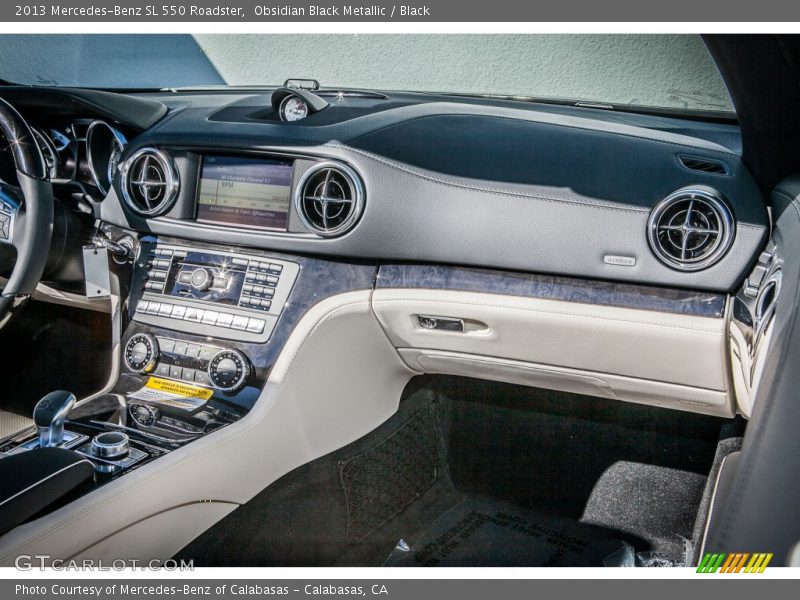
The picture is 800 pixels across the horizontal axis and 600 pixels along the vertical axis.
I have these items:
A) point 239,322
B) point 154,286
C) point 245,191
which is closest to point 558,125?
point 245,191

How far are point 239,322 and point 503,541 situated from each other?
3.03 ft

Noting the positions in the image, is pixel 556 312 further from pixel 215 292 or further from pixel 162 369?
pixel 162 369

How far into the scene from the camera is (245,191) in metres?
1.68

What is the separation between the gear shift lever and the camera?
4.65 ft

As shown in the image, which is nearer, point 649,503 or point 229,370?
point 229,370

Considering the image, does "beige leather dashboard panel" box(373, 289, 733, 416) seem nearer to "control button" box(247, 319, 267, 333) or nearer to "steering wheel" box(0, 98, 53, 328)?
"control button" box(247, 319, 267, 333)

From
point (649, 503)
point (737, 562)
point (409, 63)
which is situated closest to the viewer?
point (737, 562)

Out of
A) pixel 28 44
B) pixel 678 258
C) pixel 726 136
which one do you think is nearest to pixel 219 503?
pixel 678 258

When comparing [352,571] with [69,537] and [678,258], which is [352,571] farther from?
[678,258]

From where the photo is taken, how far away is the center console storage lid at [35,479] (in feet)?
3.83

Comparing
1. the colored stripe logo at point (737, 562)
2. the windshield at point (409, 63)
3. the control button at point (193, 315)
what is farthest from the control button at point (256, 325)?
the colored stripe logo at point (737, 562)

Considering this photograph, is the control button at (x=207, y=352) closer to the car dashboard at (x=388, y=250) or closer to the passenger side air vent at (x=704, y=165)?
the car dashboard at (x=388, y=250)

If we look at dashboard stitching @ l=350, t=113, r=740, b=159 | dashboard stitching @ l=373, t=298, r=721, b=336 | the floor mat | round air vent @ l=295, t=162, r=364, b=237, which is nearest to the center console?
round air vent @ l=295, t=162, r=364, b=237

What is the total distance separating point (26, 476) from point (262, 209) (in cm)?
75
